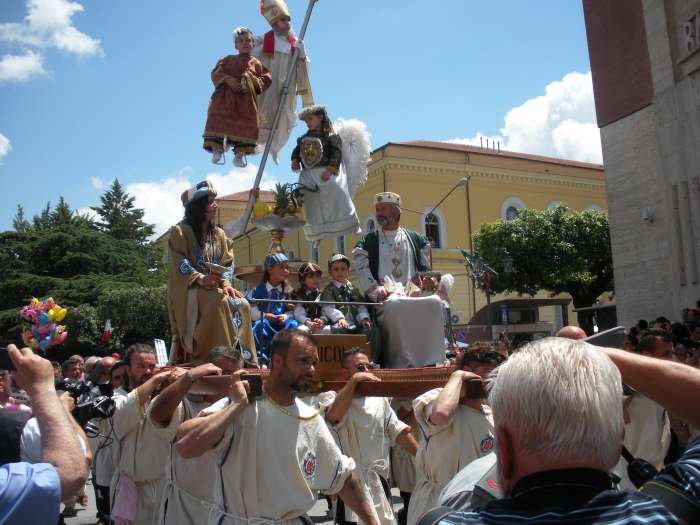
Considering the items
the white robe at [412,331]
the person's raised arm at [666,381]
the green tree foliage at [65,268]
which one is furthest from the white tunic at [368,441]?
the green tree foliage at [65,268]

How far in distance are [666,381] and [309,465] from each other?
2132mm

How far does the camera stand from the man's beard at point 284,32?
29.2ft

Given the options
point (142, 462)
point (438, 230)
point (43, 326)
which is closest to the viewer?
point (142, 462)

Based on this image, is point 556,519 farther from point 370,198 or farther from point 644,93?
point 370,198

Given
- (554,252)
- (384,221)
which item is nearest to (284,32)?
(384,221)

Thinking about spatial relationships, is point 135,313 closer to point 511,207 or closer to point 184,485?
point 511,207

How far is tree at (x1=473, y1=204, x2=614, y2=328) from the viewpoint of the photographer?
3225 centimetres

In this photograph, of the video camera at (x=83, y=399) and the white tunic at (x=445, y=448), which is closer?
the video camera at (x=83, y=399)

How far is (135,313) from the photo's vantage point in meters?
34.4

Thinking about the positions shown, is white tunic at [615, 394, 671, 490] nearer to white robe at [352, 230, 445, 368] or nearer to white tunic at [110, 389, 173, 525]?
white robe at [352, 230, 445, 368]

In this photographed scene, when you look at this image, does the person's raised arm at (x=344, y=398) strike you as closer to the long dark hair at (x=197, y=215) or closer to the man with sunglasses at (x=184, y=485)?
the man with sunglasses at (x=184, y=485)

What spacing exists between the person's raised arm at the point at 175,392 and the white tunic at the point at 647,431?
2.61m

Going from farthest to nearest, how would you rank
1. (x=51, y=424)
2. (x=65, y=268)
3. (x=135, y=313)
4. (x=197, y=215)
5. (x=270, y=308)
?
(x=65, y=268)
(x=135, y=313)
(x=270, y=308)
(x=197, y=215)
(x=51, y=424)

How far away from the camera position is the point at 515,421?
160cm
